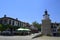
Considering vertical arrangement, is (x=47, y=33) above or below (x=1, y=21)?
below

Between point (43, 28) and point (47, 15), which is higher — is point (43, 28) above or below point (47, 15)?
below

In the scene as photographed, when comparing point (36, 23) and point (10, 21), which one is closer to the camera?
point (10, 21)

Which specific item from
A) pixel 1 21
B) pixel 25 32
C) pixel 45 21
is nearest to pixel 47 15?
pixel 45 21

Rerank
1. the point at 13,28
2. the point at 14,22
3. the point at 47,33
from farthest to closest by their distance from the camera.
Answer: the point at 14,22
the point at 13,28
the point at 47,33

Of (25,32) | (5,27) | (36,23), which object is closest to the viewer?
(25,32)

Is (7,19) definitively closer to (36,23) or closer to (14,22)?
(14,22)

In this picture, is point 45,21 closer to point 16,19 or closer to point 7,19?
point 7,19

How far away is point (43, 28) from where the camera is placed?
1368 inches

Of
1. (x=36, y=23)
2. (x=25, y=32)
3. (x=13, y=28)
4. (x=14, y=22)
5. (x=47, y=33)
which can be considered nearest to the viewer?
(x=47, y=33)

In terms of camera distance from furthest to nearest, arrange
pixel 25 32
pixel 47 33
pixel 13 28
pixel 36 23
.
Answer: pixel 36 23
pixel 13 28
pixel 25 32
pixel 47 33

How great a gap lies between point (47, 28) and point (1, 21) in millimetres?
36839

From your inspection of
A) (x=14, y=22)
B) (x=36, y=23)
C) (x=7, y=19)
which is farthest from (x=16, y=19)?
(x=36, y=23)

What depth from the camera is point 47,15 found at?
116ft

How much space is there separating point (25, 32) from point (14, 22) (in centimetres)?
1998
